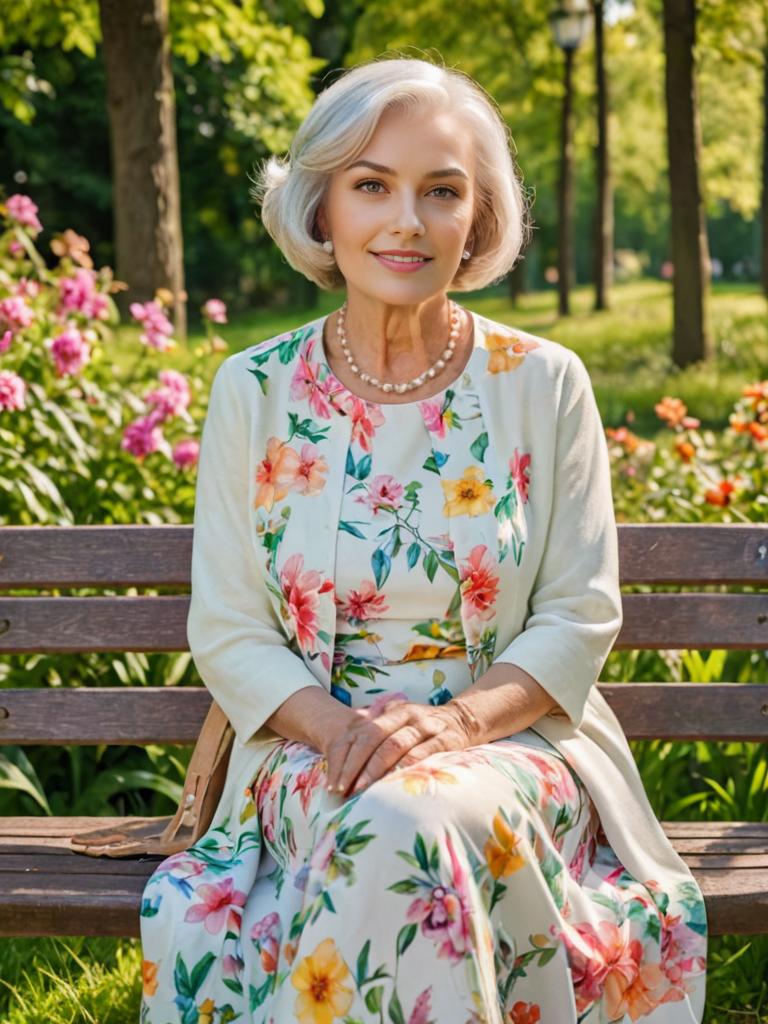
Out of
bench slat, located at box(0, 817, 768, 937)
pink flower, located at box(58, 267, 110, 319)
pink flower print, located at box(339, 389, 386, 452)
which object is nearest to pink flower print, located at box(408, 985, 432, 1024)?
bench slat, located at box(0, 817, 768, 937)

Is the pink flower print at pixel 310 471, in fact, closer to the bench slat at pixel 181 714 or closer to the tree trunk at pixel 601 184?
the bench slat at pixel 181 714

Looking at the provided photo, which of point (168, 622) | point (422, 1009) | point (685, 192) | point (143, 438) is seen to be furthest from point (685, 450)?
point (685, 192)

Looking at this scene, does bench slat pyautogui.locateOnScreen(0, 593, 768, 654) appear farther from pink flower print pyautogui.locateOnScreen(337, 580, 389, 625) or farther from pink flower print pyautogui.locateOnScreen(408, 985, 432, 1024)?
pink flower print pyautogui.locateOnScreen(408, 985, 432, 1024)

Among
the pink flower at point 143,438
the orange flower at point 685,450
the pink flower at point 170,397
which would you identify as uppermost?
the pink flower at point 170,397

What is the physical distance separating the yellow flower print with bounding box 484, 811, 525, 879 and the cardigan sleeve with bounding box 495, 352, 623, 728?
46 centimetres

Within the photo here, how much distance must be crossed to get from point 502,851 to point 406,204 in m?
1.27

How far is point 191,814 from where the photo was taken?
116 inches

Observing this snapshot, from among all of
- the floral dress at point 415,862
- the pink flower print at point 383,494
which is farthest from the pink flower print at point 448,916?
the pink flower print at point 383,494

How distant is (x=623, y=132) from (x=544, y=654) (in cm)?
2753

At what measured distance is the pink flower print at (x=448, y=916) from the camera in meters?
2.23

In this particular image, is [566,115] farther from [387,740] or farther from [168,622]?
[387,740]

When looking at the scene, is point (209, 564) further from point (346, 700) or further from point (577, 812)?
point (577, 812)

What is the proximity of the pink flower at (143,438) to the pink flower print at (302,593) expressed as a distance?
5.74 feet

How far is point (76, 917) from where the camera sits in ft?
9.05
